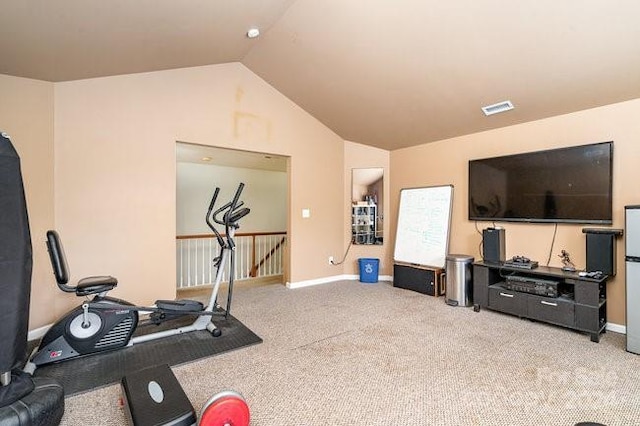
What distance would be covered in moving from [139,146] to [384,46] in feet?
9.54

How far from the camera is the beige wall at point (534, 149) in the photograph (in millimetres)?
2959

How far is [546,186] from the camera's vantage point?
344 centimetres

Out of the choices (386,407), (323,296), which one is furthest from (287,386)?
(323,296)

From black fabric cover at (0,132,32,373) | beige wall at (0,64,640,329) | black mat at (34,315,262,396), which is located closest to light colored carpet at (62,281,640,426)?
black mat at (34,315,262,396)

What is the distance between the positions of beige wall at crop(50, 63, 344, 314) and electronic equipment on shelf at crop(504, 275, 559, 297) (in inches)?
136

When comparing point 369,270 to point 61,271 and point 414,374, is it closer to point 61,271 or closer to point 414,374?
point 414,374

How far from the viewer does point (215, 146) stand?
403 cm

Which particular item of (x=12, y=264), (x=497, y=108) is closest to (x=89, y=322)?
(x=12, y=264)

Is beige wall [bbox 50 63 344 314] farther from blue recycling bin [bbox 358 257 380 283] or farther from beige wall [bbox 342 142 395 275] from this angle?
blue recycling bin [bbox 358 257 380 283]

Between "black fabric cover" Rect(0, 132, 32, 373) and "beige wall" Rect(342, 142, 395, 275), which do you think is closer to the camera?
"black fabric cover" Rect(0, 132, 32, 373)

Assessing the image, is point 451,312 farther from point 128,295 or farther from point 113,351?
point 128,295

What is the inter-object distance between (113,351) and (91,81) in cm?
273

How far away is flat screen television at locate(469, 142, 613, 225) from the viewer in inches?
121

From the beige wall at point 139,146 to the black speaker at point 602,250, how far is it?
3859 mm
